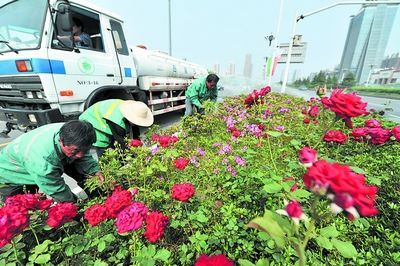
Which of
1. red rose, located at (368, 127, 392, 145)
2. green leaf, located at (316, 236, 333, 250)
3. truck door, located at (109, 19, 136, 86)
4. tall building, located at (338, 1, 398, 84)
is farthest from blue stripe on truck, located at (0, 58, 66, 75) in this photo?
tall building, located at (338, 1, 398, 84)

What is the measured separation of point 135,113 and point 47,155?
0.98 m

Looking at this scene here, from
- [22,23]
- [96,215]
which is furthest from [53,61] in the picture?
[96,215]

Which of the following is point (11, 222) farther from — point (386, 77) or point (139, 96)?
point (386, 77)

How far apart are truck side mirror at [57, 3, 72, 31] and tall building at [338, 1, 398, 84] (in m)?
74.5

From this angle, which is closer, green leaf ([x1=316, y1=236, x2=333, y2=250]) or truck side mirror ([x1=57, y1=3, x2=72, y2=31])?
green leaf ([x1=316, y1=236, x2=333, y2=250])

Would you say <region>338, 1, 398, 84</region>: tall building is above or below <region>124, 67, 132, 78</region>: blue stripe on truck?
above

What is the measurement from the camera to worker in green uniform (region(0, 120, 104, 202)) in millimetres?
1526

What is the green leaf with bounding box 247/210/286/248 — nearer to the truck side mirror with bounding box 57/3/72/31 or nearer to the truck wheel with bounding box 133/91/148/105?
the truck side mirror with bounding box 57/3/72/31

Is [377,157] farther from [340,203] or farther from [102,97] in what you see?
[102,97]

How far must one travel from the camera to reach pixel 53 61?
120 inches

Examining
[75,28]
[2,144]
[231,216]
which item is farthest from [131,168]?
[2,144]

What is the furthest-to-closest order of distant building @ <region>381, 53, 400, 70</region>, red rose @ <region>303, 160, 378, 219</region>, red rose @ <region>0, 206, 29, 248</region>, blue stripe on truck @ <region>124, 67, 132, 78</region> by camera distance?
distant building @ <region>381, 53, 400, 70</region> < blue stripe on truck @ <region>124, 67, 132, 78</region> < red rose @ <region>0, 206, 29, 248</region> < red rose @ <region>303, 160, 378, 219</region>

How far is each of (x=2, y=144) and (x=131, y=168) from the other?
421cm

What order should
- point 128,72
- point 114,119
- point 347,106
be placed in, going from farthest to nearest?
point 128,72
point 114,119
point 347,106
